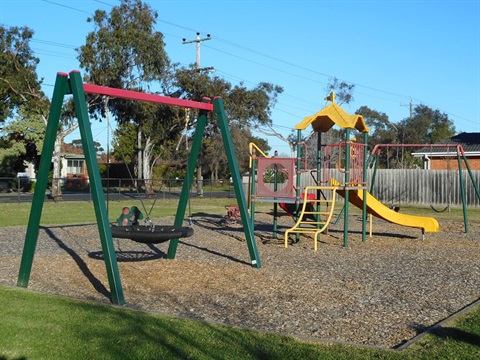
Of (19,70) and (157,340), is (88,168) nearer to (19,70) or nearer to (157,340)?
(157,340)

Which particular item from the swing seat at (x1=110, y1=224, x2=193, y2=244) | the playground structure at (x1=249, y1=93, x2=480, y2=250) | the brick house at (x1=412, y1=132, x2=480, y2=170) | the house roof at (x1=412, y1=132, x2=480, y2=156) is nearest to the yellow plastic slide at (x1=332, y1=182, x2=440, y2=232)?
the playground structure at (x1=249, y1=93, x2=480, y2=250)

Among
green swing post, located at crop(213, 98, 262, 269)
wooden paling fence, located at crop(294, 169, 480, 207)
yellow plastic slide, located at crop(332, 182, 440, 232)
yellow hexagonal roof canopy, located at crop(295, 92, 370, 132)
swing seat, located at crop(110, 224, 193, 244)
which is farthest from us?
wooden paling fence, located at crop(294, 169, 480, 207)

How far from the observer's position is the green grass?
530cm

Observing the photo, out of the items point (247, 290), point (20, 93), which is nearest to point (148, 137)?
point (20, 93)

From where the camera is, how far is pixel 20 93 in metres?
36.6

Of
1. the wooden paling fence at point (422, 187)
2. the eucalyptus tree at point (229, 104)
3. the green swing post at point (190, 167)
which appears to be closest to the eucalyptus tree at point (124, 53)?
the eucalyptus tree at point (229, 104)

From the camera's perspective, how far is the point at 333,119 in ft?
49.0

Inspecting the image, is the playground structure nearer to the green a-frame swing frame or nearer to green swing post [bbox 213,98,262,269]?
green swing post [bbox 213,98,262,269]

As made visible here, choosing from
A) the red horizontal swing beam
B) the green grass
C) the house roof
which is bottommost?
the green grass

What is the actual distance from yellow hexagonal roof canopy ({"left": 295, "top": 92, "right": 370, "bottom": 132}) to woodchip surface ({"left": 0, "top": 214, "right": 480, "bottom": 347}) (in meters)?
2.85

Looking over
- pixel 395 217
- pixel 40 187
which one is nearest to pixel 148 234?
pixel 40 187

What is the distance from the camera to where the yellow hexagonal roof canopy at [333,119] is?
14672 mm

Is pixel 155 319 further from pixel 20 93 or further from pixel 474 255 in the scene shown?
pixel 20 93

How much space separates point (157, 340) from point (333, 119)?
33.3 ft
